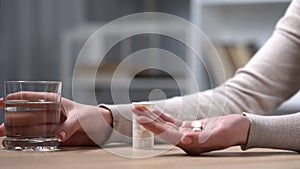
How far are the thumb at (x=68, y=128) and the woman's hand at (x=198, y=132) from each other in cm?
15

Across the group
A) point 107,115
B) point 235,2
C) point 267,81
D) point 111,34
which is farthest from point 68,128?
point 111,34

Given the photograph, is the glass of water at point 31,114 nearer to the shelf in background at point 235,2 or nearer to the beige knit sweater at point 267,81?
the beige knit sweater at point 267,81

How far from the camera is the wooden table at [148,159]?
0.87 metres

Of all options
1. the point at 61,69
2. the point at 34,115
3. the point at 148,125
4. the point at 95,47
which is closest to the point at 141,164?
the point at 148,125

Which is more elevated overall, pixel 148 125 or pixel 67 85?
pixel 148 125

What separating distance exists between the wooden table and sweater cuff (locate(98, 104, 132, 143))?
0.24 ft

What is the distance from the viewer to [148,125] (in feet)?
3.26

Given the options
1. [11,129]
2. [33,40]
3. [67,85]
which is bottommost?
[67,85]

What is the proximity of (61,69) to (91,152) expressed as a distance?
8.30 feet

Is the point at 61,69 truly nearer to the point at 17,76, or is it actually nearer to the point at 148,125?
the point at 17,76

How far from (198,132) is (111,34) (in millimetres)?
2208

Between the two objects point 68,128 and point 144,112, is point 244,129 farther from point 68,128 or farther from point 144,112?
point 68,128

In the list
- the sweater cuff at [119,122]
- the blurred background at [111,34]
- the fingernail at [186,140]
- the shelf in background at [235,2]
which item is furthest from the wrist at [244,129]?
the shelf in background at [235,2]

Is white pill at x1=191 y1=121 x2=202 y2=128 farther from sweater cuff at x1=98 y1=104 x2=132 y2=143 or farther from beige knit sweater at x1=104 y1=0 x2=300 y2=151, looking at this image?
beige knit sweater at x1=104 y1=0 x2=300 y2=151
